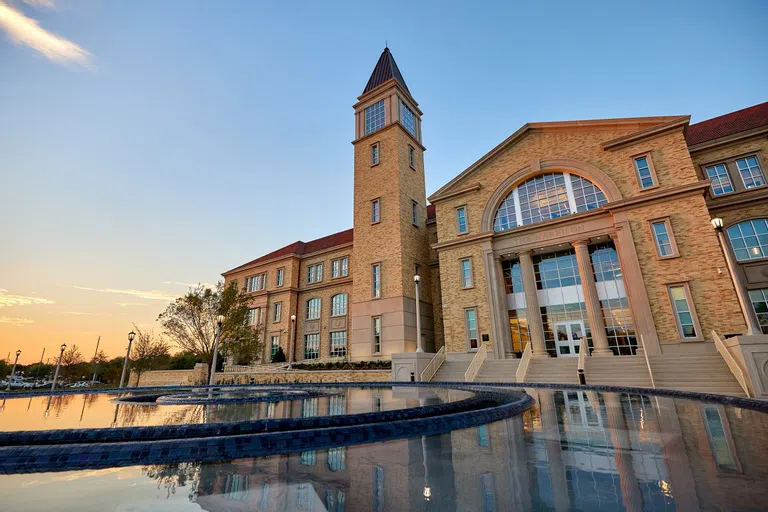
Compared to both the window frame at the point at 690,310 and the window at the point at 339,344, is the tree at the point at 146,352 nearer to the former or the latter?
the window at the point at 339,344

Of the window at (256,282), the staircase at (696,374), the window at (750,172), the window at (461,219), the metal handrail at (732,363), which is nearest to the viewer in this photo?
the metal handrail at (732,363)

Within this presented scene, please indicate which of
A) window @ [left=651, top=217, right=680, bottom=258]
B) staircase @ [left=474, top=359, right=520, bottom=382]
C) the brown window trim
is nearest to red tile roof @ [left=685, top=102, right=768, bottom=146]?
the brown window trim

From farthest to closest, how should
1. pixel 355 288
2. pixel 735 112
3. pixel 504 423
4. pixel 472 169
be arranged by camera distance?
pixel 355 288 → pixel 472 169 → pixel 735 112 → pixel 504 423

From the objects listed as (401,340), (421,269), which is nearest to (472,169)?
(421,269)

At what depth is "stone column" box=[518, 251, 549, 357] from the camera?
71.6ft

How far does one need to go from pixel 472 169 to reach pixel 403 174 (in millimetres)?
6133

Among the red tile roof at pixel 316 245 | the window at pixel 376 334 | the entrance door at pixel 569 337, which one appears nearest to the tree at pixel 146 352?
the red tile roof at pixel 316 245

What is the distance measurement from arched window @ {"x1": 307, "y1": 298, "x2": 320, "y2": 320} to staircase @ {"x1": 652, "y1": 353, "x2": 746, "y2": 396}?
27.0 meters

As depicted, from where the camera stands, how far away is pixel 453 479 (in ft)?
9.05

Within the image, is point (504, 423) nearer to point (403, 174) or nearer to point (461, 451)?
point (461, 451)

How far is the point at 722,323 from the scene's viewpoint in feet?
55.4

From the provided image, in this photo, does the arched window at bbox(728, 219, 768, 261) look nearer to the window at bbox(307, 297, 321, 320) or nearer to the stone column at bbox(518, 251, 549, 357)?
the stone column at bbox(518, 251, 549, 357)

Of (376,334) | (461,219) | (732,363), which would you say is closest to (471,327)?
(376,334)

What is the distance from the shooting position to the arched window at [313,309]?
36056mm
